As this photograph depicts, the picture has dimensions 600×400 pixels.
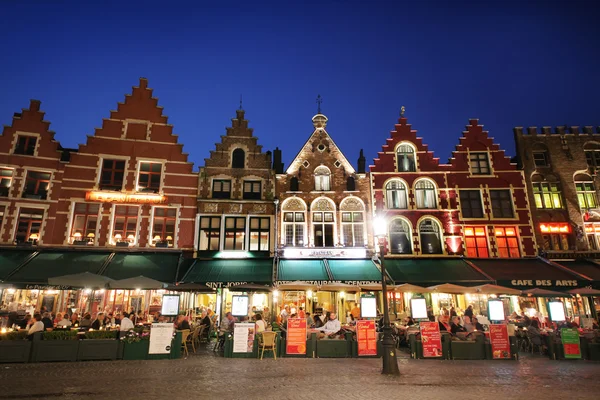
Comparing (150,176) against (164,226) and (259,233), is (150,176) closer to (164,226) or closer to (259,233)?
(164,226)

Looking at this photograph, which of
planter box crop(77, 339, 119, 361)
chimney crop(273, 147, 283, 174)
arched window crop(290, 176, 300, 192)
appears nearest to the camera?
planter box crop(77, 339, 119, 361)

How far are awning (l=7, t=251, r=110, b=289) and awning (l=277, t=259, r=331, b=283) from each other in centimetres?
1014

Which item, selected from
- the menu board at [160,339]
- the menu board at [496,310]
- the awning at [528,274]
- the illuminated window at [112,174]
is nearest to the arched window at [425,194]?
the awning at [528,274]

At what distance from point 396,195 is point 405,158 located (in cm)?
288

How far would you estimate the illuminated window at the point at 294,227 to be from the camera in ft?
76.1

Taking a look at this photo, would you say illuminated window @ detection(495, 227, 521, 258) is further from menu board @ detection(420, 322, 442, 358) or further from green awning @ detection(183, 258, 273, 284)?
green awning @ detection(183, 258, 273, 284)

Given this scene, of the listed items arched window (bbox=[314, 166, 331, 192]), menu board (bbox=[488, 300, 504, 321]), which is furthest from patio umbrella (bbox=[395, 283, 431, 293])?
arched window (bbox=[314, 166, 331, 192])

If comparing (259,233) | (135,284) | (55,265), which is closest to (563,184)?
(259,233)

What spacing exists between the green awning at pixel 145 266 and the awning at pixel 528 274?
18522mm

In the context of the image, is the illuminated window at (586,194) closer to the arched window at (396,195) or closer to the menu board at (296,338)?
the arched window at (396,195)

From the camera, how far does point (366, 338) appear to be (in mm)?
13992

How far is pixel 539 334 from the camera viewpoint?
50.1 ft

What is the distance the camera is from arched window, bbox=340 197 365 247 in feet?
76.8

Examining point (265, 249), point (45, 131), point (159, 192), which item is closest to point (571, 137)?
point (265, 249)
